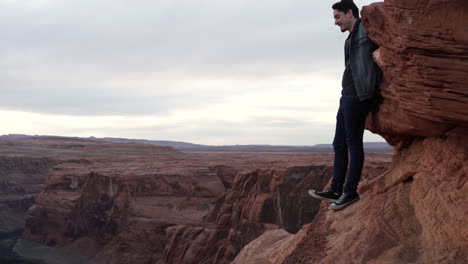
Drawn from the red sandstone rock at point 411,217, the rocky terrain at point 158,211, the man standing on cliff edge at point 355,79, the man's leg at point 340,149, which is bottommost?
the rocky terrain at point 158,211

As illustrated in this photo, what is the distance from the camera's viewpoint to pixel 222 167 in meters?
42.2

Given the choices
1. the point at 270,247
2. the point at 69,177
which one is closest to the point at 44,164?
the point at 69,177

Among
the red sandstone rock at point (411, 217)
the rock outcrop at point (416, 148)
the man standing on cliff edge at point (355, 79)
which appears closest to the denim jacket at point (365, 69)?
the man standing on cliff edge at point (355, 79)

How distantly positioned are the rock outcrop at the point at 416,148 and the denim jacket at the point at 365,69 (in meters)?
0.15

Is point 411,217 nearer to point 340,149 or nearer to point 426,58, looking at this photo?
point 340,149

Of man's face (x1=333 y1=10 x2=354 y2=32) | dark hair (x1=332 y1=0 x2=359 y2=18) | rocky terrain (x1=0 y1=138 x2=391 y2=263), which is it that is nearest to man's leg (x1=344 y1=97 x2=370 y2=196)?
man's face (x1=333 y1=10 x2=354 y2=32)

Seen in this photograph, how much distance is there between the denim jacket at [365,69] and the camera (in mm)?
6340

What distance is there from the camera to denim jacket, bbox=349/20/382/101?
634 centimetres

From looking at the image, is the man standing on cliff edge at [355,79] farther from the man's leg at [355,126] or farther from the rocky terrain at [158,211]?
the rocky terrain at [158,211]

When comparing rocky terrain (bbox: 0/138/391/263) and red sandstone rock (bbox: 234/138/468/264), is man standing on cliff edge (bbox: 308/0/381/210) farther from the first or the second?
rocky terrain (bbox: 0/138/391/263)

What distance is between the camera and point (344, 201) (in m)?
7.43

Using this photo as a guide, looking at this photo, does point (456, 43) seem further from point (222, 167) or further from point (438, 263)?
point (222, 167)

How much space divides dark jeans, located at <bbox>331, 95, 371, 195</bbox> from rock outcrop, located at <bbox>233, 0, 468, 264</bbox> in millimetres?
335

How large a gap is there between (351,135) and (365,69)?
0.85 m
